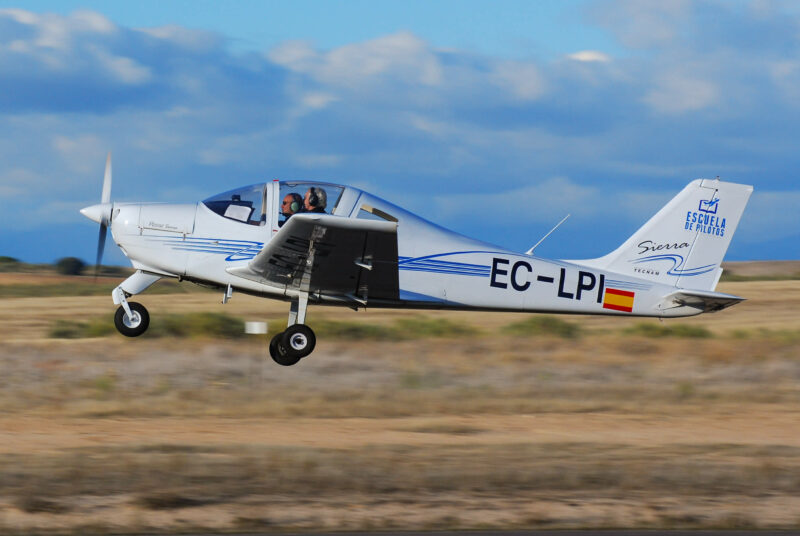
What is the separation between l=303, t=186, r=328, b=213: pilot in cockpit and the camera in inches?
457

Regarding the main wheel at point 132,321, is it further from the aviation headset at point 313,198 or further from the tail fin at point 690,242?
the tail fin at point 690,242

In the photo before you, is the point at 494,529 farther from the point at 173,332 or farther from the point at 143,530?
the point at 173,332

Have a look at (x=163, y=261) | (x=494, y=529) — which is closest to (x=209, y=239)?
(x=163, y=261)

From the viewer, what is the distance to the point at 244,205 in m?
11.9

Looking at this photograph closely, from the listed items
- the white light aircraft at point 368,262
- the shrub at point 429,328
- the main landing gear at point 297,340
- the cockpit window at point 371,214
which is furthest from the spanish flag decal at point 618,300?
the shrub at point 429,328

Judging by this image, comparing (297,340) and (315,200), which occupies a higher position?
(315,200)

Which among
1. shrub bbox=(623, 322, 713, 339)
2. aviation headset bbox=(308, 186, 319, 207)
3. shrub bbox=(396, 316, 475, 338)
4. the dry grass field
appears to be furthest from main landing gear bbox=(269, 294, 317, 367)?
shrub bbox=(623, 322, 713, 339)

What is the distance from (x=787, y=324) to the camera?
30969 mm

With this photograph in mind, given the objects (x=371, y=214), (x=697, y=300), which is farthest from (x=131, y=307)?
(x=697, y=300)

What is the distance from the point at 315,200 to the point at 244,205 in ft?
2.88

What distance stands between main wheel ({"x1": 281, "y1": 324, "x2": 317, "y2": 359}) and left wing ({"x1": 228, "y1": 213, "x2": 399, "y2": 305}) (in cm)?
49

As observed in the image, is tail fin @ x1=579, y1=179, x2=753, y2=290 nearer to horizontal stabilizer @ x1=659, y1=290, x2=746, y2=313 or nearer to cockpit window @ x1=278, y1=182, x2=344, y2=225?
horizontal stabilizer @ x1=659, y1=290, x2=746, y2=313

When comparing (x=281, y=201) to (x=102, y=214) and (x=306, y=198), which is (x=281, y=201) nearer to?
(x=306, y=198)

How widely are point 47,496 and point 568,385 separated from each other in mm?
12546
